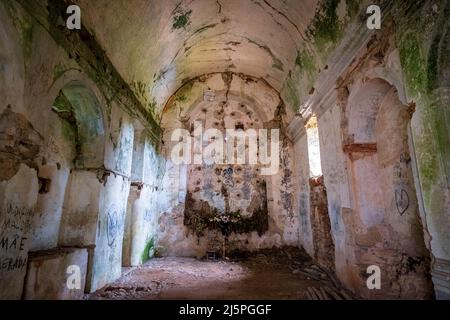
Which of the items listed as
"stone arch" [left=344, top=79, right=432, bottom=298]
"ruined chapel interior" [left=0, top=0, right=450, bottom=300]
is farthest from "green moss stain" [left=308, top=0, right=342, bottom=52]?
"stone arch" [left=344, top=79, right=432, bottom=298]

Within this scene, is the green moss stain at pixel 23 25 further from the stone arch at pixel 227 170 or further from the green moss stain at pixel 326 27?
the stone arch at pixel 227 170

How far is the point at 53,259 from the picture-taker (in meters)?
3.45

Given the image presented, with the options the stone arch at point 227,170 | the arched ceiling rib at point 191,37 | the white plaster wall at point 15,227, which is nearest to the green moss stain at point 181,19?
the arched ceiling rib at point 191,37

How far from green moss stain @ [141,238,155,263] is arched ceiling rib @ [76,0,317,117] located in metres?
3.83

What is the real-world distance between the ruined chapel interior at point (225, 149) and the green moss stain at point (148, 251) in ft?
0.31

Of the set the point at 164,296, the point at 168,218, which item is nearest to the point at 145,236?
the point at 168,218

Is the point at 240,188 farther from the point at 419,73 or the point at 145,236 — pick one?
the point at 419,73

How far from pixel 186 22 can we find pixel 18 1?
12.1 feet

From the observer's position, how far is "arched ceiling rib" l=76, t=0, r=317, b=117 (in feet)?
14.9

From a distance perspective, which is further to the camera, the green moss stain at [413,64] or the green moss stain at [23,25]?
the green moss stain at [413,64]

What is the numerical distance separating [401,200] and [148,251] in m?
5.96

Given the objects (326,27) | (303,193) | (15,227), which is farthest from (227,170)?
(15,227)

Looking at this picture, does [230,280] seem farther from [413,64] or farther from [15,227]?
[413,64]

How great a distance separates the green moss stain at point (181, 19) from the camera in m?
5.45
